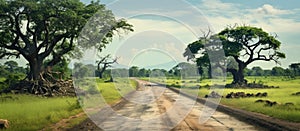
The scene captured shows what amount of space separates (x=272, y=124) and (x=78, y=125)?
9.44 m

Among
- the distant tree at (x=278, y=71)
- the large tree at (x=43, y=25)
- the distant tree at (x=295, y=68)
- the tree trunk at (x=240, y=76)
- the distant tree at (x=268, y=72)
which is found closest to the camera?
the large tree at (x=43, y=25)

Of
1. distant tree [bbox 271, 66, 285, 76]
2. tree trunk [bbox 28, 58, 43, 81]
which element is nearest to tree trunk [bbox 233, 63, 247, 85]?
tree trunk [bbox 28, 58, 43, 81]

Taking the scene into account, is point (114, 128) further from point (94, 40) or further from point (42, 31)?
point (42, 31)

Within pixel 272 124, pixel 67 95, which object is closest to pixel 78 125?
pixel 272 124

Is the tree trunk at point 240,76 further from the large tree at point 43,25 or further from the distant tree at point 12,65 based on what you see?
the distant tree at point 12,65

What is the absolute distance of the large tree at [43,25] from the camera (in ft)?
142

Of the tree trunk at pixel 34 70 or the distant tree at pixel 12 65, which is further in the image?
the distant tree at pixel 12 65

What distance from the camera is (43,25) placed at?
46750 mm

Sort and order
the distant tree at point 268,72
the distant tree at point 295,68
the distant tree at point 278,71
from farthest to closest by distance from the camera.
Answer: the distant tree at point 268,72
the distant tree at point 278,71
the distant tree at point 295,68

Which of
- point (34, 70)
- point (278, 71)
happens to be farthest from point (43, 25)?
point (278, 71)

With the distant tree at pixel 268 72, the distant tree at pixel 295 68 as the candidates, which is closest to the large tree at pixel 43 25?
the distant tree at pixel 295 68

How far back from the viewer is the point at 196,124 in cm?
1848

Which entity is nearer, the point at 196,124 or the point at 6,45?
the point at 196,124

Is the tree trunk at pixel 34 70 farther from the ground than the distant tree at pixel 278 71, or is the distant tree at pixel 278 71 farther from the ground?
the distant tree at pixel 278 71
